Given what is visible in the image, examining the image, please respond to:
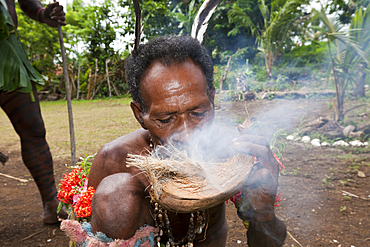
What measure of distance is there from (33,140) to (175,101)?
210 cm

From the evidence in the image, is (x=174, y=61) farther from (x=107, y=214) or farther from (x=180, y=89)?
(x=107, y=214)

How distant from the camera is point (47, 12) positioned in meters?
2.67

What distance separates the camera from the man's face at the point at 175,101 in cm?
117

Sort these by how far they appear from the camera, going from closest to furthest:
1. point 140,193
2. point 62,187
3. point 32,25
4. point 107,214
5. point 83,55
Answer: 1. point 107,214
2. point 140,193
3. point 62,187
4. point 83,55
5. point 32,25

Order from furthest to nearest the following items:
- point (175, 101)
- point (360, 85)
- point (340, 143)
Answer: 1. point (360, 85)
2. point (340, 143)
3. point (175, 101)

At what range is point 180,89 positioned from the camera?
117cm

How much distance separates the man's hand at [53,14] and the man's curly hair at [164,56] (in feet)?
5.85

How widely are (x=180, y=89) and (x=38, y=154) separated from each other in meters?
2.15

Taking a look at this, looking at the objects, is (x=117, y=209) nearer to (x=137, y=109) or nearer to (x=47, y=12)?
(x=137, y=109)

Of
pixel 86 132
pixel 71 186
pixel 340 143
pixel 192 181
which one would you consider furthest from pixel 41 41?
pixel 192 181

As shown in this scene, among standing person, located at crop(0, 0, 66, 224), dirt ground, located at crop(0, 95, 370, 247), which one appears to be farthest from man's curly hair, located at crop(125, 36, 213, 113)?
dirt ground, located at crop(0, 95, 370, 247)

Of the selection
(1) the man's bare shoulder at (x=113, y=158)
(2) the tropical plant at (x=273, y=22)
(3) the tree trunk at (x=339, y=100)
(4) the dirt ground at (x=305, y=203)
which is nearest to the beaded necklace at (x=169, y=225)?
(1) the man's bare shoulder at (x=113, y=158)

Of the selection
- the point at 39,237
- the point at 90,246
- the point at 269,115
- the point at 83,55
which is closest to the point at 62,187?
the point at 90,246

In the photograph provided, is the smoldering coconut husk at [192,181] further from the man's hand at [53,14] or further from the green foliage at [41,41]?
the green foliage at [41,41]
